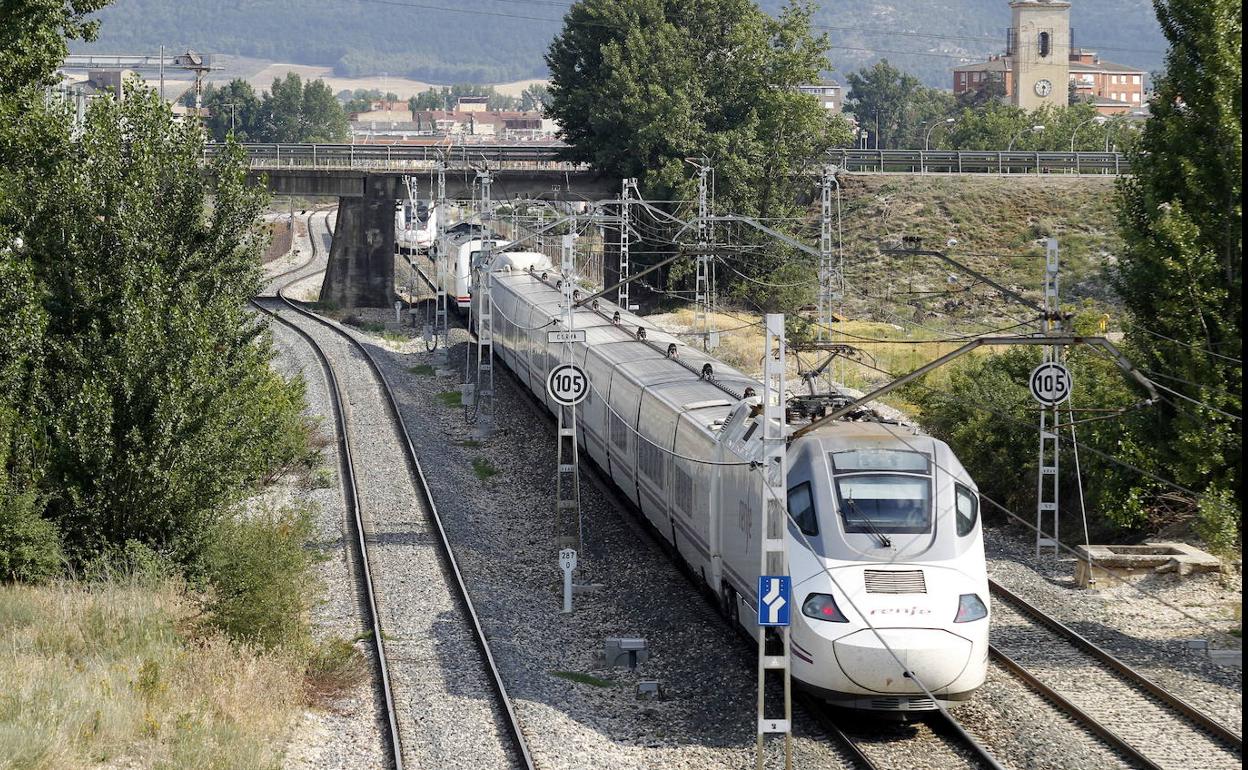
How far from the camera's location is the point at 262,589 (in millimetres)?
18234

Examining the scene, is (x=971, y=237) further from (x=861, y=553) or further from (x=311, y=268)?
(x=861, y=553)

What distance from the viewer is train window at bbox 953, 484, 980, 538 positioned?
15.3 metres

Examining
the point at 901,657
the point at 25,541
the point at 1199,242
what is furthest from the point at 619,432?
the point at 901,657

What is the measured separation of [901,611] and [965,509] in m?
1.67

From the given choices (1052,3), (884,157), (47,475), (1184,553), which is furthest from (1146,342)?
(1052,3)

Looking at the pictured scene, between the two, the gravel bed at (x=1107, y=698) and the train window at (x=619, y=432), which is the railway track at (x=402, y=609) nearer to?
the train window at (x=619, y=432)

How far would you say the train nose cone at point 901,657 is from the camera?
14.2m

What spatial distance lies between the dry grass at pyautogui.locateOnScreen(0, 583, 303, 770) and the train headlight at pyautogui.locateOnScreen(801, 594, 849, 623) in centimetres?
541

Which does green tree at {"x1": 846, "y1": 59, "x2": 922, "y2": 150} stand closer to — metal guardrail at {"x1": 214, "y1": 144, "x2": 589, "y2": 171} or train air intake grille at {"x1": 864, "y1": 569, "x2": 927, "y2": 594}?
metal guardrail at {"x1": 214, "y1": 144, "x2": 589, "y2": 171}

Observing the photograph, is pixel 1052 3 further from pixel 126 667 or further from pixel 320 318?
pixel 126 667

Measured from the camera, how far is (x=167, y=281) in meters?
22.1

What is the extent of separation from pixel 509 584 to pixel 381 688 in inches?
232

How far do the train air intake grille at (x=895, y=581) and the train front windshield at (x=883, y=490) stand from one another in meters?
0.51

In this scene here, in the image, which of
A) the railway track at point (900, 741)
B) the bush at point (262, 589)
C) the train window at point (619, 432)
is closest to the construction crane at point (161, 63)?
the train window at point (619, 432)
